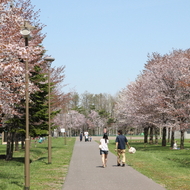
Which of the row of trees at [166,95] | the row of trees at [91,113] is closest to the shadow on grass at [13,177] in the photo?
the row of trees at [166,95]

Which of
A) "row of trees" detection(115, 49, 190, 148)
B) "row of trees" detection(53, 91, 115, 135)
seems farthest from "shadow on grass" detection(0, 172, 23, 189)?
"row of trees" detection(53, 91, 115, 135)

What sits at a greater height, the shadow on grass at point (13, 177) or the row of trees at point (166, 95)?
the row of trees at point (166, 95)

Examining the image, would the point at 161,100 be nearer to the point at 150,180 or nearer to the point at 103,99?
the point at 150,180

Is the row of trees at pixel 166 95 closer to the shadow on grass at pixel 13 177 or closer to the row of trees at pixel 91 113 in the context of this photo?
the shadow on grass at pixel 13 177

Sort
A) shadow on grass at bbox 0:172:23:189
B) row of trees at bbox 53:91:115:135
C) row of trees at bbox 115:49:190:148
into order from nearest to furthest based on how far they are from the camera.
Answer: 1. shadow on grass at bbox 0:172:23:189
2. row of trees at bbox 115:49:190:148
3. row of trees at bbox 53:91:115:135

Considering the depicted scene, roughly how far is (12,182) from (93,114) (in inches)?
4561

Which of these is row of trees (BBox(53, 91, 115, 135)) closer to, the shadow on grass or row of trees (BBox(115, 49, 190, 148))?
row of trees (BBox(115, 49, 190, 148))

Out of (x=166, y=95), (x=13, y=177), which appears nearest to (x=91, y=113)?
(x=166, y=95)

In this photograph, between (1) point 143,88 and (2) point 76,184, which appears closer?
(2) point 76,184

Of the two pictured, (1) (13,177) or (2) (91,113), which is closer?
(1) (13,177)

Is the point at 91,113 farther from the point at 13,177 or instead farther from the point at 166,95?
the point at 13,177

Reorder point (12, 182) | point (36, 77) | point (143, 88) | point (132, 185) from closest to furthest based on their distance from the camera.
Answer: point (132, 185), point (12, 182), point (36, 77), point (143, 88)

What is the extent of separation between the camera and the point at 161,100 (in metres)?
36.8

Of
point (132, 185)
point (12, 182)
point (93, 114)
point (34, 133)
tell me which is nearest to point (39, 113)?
point (34, 133)
